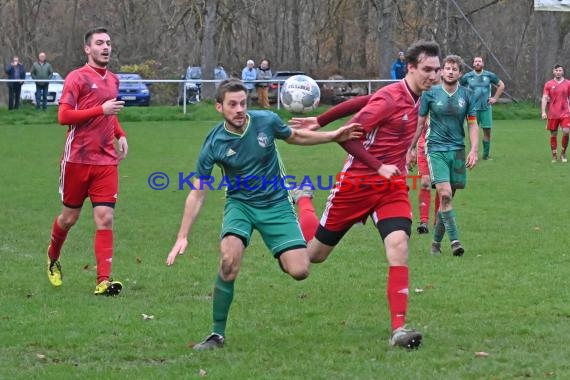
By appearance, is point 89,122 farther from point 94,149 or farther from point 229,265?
point 229,265

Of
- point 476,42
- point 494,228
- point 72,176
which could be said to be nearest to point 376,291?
point 72,176

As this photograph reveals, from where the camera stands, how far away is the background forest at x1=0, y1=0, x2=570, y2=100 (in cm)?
4166

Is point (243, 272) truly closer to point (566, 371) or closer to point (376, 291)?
point (376, 291)

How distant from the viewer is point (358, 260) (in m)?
9.95

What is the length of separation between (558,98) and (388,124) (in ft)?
48.3

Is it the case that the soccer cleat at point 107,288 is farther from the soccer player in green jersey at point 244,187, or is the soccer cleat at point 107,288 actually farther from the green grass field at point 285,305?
the soccer player in green jersey at point 244,187

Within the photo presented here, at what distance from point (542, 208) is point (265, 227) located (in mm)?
7758

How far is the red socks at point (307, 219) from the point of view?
7.77 meters

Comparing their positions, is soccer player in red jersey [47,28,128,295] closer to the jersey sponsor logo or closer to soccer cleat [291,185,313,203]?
soccer cleat [291,185,313,203]

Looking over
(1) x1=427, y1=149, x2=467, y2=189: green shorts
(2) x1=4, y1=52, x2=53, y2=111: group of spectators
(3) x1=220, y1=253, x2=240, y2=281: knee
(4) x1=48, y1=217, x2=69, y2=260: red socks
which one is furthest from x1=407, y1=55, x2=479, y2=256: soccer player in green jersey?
(2) x1=4, y1=52, x2=53, y2=111: group of spectators

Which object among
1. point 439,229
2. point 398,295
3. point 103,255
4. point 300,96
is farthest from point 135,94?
point 398,295

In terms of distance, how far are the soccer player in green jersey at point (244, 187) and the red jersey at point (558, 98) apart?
14.8m

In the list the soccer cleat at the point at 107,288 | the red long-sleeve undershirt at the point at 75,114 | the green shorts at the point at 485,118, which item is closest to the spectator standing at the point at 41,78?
the green shorts at the point at 485,118

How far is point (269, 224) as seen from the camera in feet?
21.9
